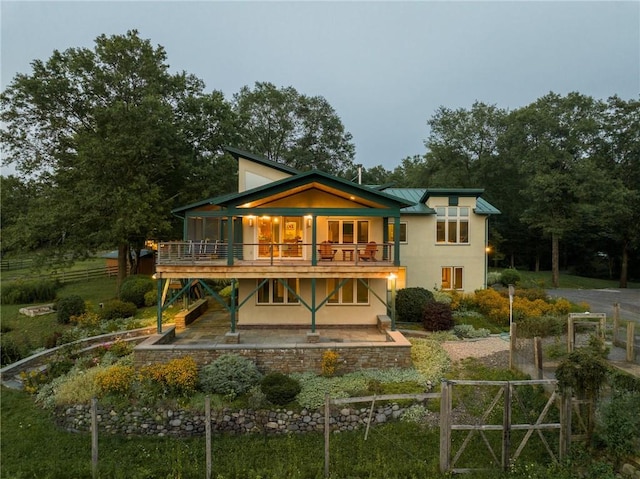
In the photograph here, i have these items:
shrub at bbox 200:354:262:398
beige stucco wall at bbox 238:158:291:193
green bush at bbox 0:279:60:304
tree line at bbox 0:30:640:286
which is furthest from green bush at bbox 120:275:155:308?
shrub at bbox 200:354:262:398

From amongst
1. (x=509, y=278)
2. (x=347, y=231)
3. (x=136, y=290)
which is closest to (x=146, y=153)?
(x=136, y=290)

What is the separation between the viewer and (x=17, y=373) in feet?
42.2

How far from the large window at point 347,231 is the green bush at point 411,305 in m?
3.50

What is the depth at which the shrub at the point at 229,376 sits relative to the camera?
420 inches

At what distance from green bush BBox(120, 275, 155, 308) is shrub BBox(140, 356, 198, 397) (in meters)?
11.2

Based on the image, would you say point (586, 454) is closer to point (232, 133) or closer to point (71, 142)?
point (232, 133)

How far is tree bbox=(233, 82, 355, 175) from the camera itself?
38812 millimetres

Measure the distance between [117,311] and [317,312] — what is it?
35.6ft

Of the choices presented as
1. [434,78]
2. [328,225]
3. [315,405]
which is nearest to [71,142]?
[328,225]

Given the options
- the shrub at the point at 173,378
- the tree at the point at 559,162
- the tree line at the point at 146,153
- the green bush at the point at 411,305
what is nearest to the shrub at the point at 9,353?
the shrub at the point at 173,378

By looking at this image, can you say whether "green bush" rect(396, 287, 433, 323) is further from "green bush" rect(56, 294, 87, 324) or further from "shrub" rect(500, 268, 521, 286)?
"green bush" rect(56, 294, 87, 324)

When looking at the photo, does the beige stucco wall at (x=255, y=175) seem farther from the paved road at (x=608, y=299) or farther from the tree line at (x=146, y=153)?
the paved road at (x=608, y=299)

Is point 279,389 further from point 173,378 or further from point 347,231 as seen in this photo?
point 347,231

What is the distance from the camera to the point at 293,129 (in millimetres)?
40406
